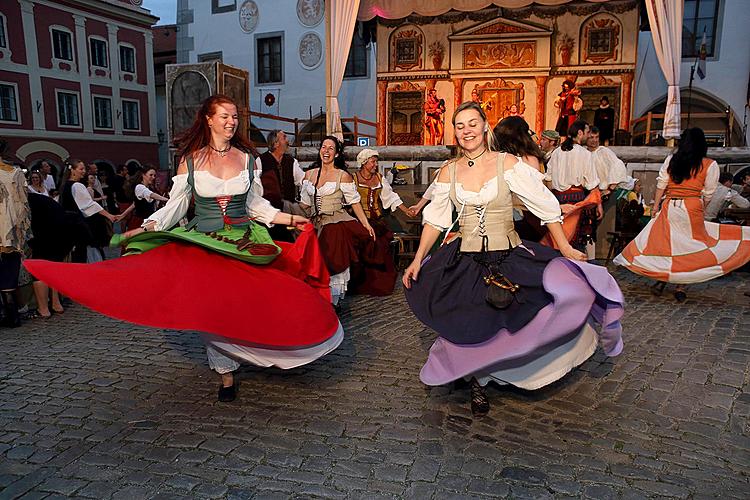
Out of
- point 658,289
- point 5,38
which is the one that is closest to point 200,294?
point 658,289

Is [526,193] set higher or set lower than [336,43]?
lower

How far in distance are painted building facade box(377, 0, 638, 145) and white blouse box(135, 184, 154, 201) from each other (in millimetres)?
10042

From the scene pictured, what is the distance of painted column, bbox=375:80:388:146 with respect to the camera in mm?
17172

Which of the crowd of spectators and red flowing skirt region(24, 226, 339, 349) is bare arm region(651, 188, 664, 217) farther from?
the crowd of spectators

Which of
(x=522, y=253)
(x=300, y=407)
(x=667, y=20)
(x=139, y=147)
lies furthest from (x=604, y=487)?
(x=139, y=147)

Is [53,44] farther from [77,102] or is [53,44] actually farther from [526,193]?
[526,193]

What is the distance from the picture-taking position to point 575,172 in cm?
681

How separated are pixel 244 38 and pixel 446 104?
10.7 m

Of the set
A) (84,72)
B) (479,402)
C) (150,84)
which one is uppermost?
(84,72)

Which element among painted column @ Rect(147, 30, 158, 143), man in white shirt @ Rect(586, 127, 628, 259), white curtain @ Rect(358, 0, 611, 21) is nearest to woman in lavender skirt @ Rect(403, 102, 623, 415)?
man in white shirt @ Rect(586, 127, 628, 259)

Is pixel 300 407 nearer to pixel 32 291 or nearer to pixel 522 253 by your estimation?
pixel 522 253

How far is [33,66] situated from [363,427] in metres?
23.6

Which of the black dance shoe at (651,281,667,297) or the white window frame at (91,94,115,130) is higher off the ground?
the white window frame at (91,94,115,130)

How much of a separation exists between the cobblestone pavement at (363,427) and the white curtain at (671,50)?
726 cm
